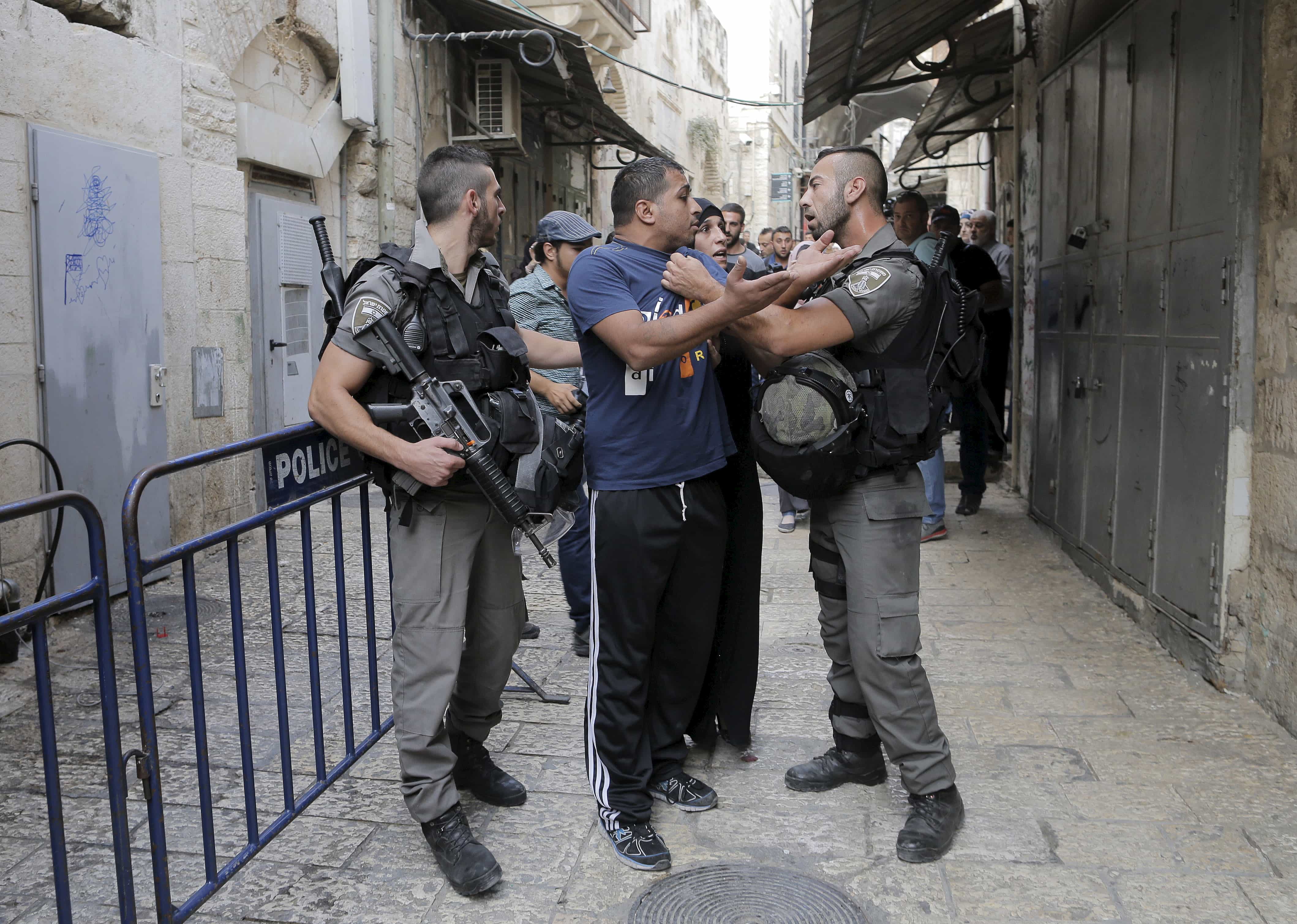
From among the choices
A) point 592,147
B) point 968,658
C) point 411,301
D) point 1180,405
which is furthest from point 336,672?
point 592,147

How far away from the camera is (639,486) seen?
3.16 m

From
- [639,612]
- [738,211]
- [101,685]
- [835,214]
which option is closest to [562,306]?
[835,214]

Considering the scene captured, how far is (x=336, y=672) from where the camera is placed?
486 cm

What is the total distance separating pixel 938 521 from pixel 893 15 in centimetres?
342

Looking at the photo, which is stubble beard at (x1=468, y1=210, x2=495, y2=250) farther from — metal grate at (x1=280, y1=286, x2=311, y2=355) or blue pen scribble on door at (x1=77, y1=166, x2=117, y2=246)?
metal grate at (x1=280, y1=286, x2=311, y2=355)

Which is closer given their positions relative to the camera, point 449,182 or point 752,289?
point 752,289

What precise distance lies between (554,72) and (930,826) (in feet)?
35.2

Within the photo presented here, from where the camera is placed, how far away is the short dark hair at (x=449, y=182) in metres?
3.19

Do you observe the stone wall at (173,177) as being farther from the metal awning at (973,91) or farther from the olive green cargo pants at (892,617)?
the metal awning at (973,91)

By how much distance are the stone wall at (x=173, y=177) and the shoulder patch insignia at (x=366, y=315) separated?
10.6 feet

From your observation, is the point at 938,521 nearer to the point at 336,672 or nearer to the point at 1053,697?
the point at 1053,697

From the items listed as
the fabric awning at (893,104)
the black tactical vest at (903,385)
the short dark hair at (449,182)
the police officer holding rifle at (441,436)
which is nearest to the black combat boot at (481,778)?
the police officer holding rifle at (441,436)

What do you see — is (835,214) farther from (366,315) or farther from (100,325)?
(100,325)

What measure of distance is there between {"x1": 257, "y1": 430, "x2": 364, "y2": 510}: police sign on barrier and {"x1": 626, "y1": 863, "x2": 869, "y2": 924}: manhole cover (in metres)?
1.39
